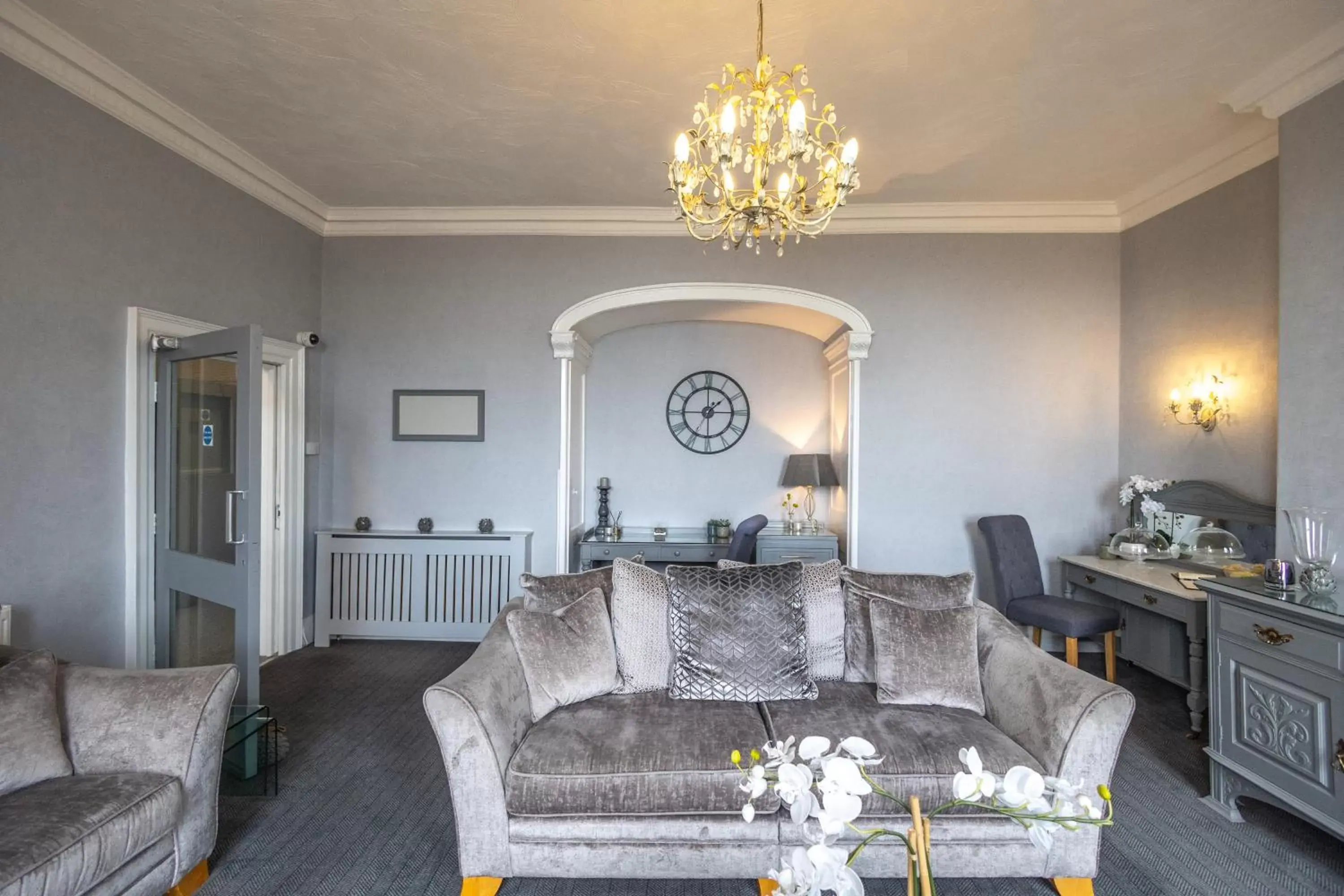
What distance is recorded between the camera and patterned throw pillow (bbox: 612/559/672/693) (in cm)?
258

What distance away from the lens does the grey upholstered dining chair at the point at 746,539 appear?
440 cm

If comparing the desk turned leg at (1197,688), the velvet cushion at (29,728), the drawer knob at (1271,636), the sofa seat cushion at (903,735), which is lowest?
the desk turned leg at (1197,688)

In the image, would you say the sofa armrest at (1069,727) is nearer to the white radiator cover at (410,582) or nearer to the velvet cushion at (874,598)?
the velvet cushion at (874,598)

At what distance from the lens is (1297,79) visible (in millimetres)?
2861

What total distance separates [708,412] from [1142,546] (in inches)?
122

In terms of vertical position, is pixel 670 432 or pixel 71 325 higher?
pixel 71 325

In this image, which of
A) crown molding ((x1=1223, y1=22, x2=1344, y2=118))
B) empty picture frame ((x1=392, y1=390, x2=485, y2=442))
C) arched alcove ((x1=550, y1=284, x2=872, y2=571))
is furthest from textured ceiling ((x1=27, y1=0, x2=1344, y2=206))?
empty picture frame ((x1=392, y1=390, x2=485, y2=442))

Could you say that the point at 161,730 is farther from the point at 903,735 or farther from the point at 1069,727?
the point at 1069,727

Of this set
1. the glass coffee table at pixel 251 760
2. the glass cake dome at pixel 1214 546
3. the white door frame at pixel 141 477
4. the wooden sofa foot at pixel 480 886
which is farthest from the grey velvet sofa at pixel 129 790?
the glass cake dome at pixel 1214 546

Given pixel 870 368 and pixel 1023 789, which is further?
pixel 870 368

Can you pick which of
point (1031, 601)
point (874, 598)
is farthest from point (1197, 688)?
point (874, 598)

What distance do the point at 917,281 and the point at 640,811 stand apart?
3947mm

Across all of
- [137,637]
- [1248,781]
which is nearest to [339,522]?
[137,637]

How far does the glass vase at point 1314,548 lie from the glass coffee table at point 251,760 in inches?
157
